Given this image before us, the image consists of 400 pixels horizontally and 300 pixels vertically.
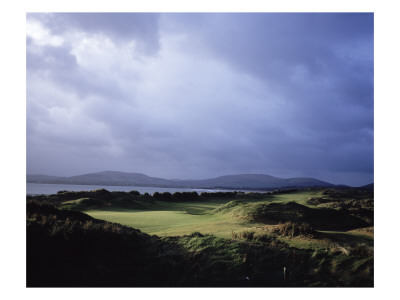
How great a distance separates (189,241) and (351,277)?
17.4 feet

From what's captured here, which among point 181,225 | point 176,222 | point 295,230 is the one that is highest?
point 295,230

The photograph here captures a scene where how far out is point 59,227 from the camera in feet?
26.2

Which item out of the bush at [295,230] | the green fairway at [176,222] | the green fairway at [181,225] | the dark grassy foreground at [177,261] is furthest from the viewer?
the green fairway at [176,222]

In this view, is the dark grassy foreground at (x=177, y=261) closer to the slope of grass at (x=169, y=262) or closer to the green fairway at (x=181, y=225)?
the slope of grass at (x=169, y=262)

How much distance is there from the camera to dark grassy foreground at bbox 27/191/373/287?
21.6 feet

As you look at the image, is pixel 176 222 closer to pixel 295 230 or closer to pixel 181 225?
pixel 181 225

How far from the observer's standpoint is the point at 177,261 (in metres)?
7.57

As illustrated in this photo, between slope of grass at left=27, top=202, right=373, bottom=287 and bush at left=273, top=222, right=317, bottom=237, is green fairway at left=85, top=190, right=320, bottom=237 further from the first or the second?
slope of grass at left=27, top=202, right=373, bottom=287

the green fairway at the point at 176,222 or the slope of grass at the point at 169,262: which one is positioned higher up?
the slope of grass at the point at 169,262

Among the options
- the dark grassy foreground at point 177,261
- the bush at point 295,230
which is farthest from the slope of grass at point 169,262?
the bush at point 295,230

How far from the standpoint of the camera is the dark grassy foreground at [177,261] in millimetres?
6574

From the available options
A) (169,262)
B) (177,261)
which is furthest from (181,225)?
(169,262)

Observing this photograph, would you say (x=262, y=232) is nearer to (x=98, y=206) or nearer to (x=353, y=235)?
(x=353, y=235)

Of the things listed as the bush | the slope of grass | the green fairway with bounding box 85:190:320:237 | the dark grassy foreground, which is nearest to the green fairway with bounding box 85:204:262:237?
the green fairway with bounding box 85:190:320:237
